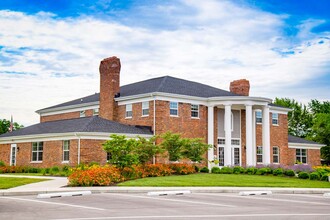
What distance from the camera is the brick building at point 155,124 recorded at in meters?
37.7

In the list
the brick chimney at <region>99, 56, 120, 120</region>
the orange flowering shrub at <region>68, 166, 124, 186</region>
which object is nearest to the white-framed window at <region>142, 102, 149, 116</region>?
the brick chimney at <region>99, 56, 120, 120</region>

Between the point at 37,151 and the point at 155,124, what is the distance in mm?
10116

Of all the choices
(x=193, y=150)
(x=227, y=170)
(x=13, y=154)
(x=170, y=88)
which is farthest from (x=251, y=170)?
(x=13, y=154)

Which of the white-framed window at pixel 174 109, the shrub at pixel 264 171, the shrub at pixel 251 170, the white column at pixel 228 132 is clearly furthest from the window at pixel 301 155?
the shrub at pixel 264 171

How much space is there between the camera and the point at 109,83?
44.8 metres

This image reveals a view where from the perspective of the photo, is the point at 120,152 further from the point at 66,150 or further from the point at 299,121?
the point at 299,121

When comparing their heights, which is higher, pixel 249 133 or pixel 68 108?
pixel 68 108

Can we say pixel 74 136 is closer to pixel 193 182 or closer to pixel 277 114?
pixel 193 182

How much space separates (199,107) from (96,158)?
11.3 m

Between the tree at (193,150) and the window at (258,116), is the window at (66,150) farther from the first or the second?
the window at (258,116)

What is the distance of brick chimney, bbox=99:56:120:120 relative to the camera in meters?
44.6

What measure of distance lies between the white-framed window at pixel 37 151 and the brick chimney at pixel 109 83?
24.2 feet

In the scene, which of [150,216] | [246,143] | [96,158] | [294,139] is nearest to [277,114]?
[294,139]

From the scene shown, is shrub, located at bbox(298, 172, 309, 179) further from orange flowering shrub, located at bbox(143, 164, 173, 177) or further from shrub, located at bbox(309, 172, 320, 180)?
orange flowering shrub, located at bbox(143, 164, 173, 177)
